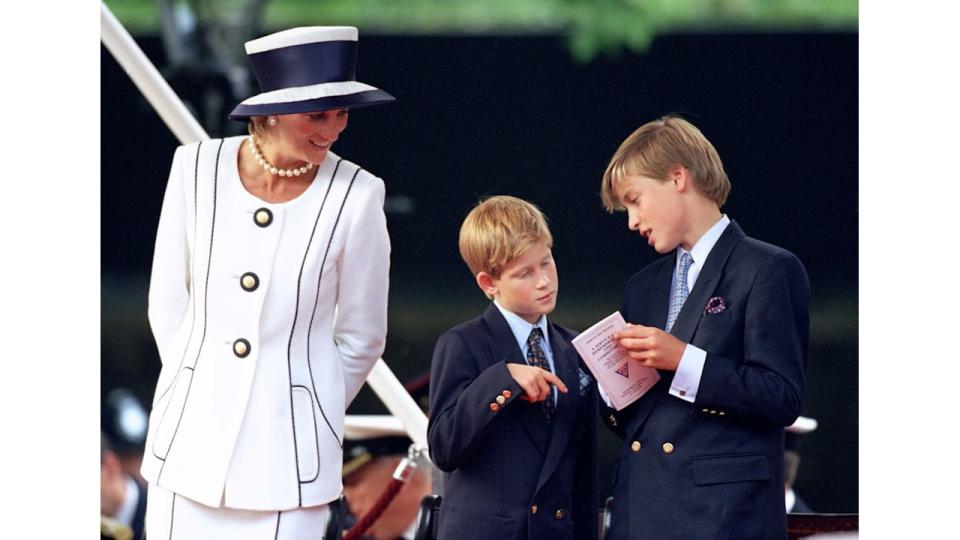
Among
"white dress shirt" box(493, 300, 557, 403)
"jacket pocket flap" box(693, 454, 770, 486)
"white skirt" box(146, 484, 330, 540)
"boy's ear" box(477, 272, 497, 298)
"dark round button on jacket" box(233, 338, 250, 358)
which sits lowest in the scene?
"white skirt" box(146, 484, 330, 540)

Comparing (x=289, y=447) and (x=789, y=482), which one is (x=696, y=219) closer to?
(x=289, y=447)

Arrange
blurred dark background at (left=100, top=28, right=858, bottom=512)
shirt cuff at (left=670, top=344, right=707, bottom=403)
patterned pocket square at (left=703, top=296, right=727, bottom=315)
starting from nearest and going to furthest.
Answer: shirt cuff at (left=670, top=344, right=707, bottom=403), patterned pocket square at (left=703, top=296, right=727, bottom=315), blurred dark background at (left=100, top=28, right=858, bottom=512)

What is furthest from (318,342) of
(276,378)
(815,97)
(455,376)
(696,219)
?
(815,97)

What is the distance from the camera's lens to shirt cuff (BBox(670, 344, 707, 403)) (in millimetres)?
3258

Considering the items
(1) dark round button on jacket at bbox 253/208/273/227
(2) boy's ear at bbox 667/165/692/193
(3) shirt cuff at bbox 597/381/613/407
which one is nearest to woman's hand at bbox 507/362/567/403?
(3) shirt cuff at bbox 597/381/613/407

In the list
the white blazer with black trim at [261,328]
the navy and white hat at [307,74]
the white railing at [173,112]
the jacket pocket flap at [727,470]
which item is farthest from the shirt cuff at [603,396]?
the white railing at [173,112]

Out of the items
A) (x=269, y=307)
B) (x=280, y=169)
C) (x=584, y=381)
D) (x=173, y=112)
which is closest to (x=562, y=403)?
(x=584, y=381)

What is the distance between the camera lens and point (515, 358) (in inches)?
139

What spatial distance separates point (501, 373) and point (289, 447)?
0.48 m

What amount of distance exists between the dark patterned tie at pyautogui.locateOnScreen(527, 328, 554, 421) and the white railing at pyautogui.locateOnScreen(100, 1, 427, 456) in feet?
2.74

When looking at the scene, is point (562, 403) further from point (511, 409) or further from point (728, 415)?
point (728, 415)

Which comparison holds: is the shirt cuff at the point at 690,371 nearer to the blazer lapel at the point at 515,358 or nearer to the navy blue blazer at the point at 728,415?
the navy blue blazer at the point at 728,415

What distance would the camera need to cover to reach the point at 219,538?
329 centimetres

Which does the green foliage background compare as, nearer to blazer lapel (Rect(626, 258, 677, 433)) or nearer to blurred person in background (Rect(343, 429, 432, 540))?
blurred person in background (Rect(343, 429, 432, 540))
